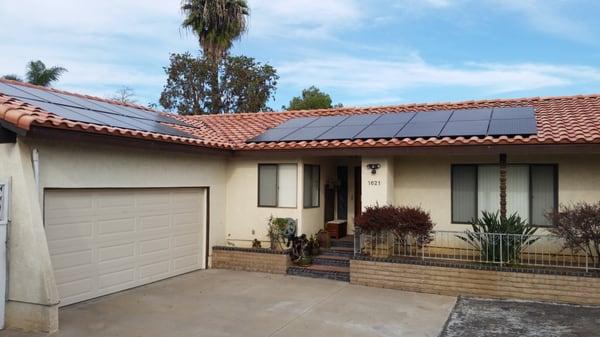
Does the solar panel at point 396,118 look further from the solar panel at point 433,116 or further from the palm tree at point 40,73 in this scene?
the palm tree at point 40,73

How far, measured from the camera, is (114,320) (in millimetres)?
7957

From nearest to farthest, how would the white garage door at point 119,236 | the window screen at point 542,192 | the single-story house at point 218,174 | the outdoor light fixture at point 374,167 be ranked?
1. the single-story house at point 218,174
2. the white garage door at point 119,236
3. the window screen at point 542,192
4. the outdoor light fixture at point 374,167

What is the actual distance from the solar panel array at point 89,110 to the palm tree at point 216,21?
40.4ft

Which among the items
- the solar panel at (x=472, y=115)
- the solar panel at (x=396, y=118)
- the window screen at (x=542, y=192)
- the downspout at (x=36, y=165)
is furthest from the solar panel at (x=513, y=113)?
the downspout at (x=36, y=165)

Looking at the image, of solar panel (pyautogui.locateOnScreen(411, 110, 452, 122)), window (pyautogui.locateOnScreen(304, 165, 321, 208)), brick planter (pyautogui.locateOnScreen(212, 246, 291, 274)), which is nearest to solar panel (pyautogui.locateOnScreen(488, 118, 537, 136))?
solar panel (pyautogui.locateOnScreen(411, 110, 452, 122))

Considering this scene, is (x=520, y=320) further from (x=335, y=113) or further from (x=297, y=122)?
(x=335, y=113)

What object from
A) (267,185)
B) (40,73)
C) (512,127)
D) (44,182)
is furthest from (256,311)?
(40,73)

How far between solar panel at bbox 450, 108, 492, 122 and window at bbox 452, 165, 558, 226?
1.27 m

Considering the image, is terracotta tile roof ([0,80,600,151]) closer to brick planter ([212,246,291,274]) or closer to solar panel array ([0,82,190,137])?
solar panel array ([0,82,190,137])

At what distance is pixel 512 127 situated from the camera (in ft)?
35.9

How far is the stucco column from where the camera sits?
38.9ft

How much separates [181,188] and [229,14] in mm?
14949

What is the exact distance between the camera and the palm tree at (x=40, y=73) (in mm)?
28172

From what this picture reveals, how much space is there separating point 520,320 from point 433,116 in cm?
640
